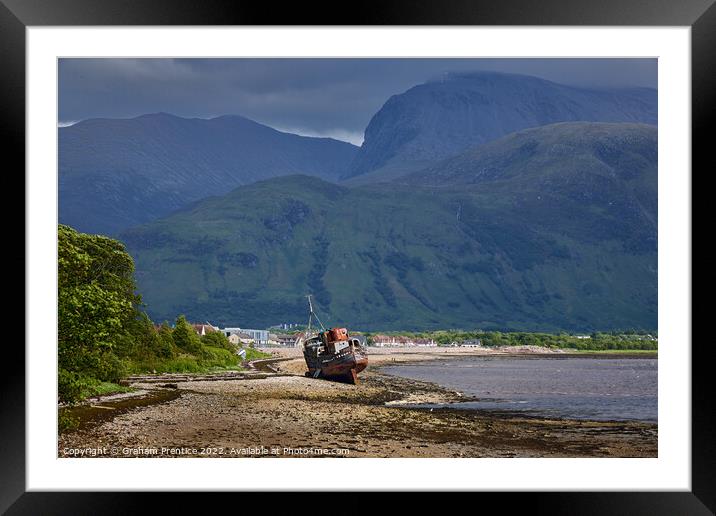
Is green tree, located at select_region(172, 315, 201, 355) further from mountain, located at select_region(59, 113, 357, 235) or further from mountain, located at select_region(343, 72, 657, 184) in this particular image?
mountain, located at select_region(343, 72, 657, 184)

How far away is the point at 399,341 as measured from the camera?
201 feet

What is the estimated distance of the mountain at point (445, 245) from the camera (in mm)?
76688

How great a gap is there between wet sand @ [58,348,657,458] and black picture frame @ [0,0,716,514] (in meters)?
3.83

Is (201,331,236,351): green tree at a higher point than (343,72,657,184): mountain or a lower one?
lower

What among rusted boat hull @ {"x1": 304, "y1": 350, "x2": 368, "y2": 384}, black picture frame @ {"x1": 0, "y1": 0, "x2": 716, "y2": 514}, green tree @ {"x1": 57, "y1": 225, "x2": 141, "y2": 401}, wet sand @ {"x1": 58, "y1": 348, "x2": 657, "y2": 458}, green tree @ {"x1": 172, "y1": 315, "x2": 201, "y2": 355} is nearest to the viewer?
black picture frame @ {"x1": 0, "y1": 0, "x2": 716, "y2": 514}

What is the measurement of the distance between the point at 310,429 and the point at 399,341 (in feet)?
159

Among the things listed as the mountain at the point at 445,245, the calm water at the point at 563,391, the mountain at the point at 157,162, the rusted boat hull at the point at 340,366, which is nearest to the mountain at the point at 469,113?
the mountain at the point at 445,245

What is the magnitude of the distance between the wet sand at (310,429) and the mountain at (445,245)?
50482 mm

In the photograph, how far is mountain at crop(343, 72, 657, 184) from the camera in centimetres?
13512

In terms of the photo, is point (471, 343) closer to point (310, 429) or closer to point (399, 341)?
point (399, 341)

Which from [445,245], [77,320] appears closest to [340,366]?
[77,320]

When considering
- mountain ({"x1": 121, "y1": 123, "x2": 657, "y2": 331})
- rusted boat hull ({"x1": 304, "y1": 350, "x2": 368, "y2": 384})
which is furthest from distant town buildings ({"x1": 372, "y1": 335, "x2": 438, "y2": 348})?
rusted boat hull ({"x1": 304, "y1": 350, "x2": 368, "y2": 384})

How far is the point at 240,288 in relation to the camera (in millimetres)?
74812

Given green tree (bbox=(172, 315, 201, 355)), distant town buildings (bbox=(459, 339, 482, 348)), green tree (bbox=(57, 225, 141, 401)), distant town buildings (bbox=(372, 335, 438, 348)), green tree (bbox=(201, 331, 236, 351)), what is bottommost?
→ distant town buildings (bbox=(459, 339, 482, 348))
